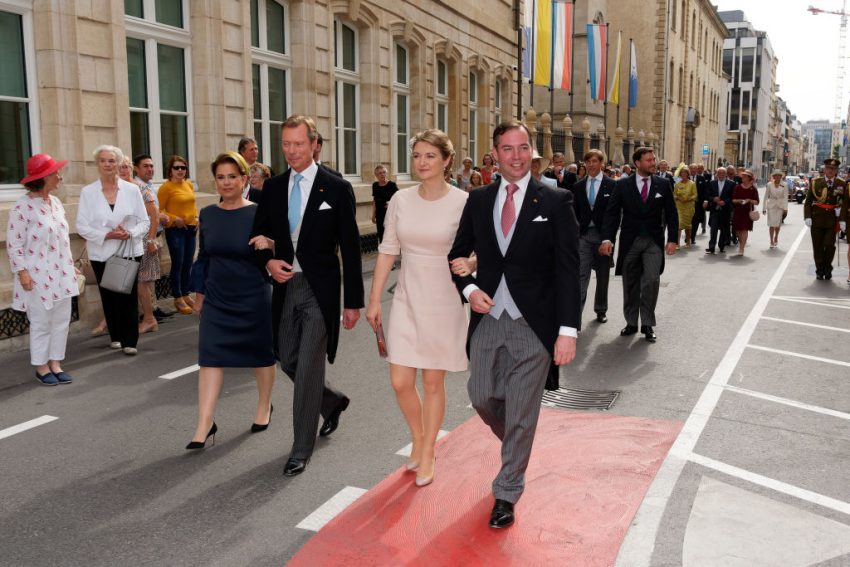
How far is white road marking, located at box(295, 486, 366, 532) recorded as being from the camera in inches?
154

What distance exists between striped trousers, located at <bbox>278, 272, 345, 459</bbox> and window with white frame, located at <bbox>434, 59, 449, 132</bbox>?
15481 millimetres

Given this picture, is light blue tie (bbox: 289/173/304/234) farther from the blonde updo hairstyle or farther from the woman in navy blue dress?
the blonde updo hairstyle

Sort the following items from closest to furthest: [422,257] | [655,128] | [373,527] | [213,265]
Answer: [373,527], [422,257], [213,265], [655,128]

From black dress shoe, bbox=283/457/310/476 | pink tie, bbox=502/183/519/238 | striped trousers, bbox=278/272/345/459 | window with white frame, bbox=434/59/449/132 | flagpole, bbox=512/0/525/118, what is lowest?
black dress shoe, bbox=283/457/310/476

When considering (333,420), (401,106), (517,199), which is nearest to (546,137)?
(401,106)

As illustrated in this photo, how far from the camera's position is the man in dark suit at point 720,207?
17.3m

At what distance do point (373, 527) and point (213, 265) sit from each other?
6.66 feet

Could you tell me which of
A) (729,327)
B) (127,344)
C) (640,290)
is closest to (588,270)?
(640,290)

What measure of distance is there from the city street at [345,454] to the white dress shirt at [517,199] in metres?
0.95

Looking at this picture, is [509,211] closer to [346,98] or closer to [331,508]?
[331,508]

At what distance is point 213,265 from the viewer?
5.04 m

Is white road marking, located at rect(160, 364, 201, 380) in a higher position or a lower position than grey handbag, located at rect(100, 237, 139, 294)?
lower

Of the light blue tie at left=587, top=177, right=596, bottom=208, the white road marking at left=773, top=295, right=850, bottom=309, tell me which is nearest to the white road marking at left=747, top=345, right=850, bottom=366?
the light blue tie at left=587, top=177, right=596, bottom=208

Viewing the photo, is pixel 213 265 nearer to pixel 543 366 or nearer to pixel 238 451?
pixel 238 451
